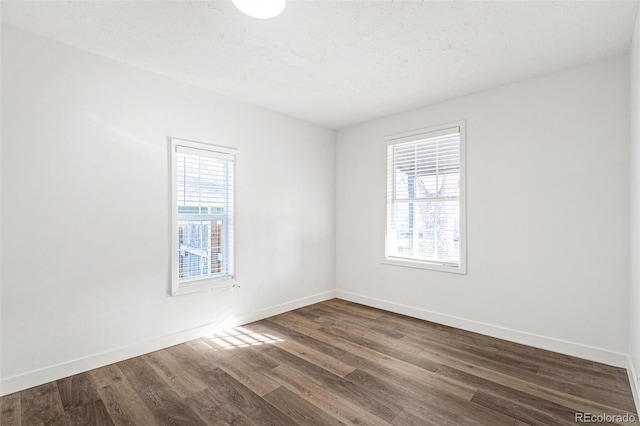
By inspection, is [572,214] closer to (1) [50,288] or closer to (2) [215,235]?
(2) [215,235]

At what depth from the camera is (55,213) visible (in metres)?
2.51

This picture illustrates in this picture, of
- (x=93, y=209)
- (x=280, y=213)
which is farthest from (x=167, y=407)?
(x=280, y=213)

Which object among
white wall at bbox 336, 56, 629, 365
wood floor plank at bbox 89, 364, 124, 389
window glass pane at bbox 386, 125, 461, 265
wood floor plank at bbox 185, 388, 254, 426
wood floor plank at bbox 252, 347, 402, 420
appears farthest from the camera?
window glass pane at bbox 386, 125, 461, 265

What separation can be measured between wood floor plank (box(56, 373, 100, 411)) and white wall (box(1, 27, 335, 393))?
0.09 m

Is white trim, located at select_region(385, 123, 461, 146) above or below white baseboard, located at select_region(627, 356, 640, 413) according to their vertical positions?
above

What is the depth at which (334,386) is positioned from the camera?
7.89ft

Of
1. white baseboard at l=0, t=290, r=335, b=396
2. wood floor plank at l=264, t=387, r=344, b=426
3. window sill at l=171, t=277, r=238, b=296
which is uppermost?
window sill at l=171, t=277, r=238, b=296

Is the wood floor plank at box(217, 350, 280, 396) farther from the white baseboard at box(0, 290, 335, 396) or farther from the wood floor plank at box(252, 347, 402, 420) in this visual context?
the white baseboard at box(0, 290, 335, 396)

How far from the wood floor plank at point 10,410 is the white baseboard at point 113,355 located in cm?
7

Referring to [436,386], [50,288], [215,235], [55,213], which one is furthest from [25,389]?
[436,386]

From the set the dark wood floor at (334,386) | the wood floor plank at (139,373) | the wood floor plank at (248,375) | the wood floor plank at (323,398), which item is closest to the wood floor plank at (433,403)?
the dark wood floor at (334,386)

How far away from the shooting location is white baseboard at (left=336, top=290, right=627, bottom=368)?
8.95 ft

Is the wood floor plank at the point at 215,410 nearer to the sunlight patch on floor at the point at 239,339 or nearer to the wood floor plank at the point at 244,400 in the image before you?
the wood floor plank at the point at 244,400

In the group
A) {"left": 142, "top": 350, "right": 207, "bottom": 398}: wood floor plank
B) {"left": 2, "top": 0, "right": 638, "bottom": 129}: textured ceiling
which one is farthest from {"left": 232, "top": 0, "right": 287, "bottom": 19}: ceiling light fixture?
{"left": 142, "top": 350, "right": 207, "bottom": 398}: wood floor plank
